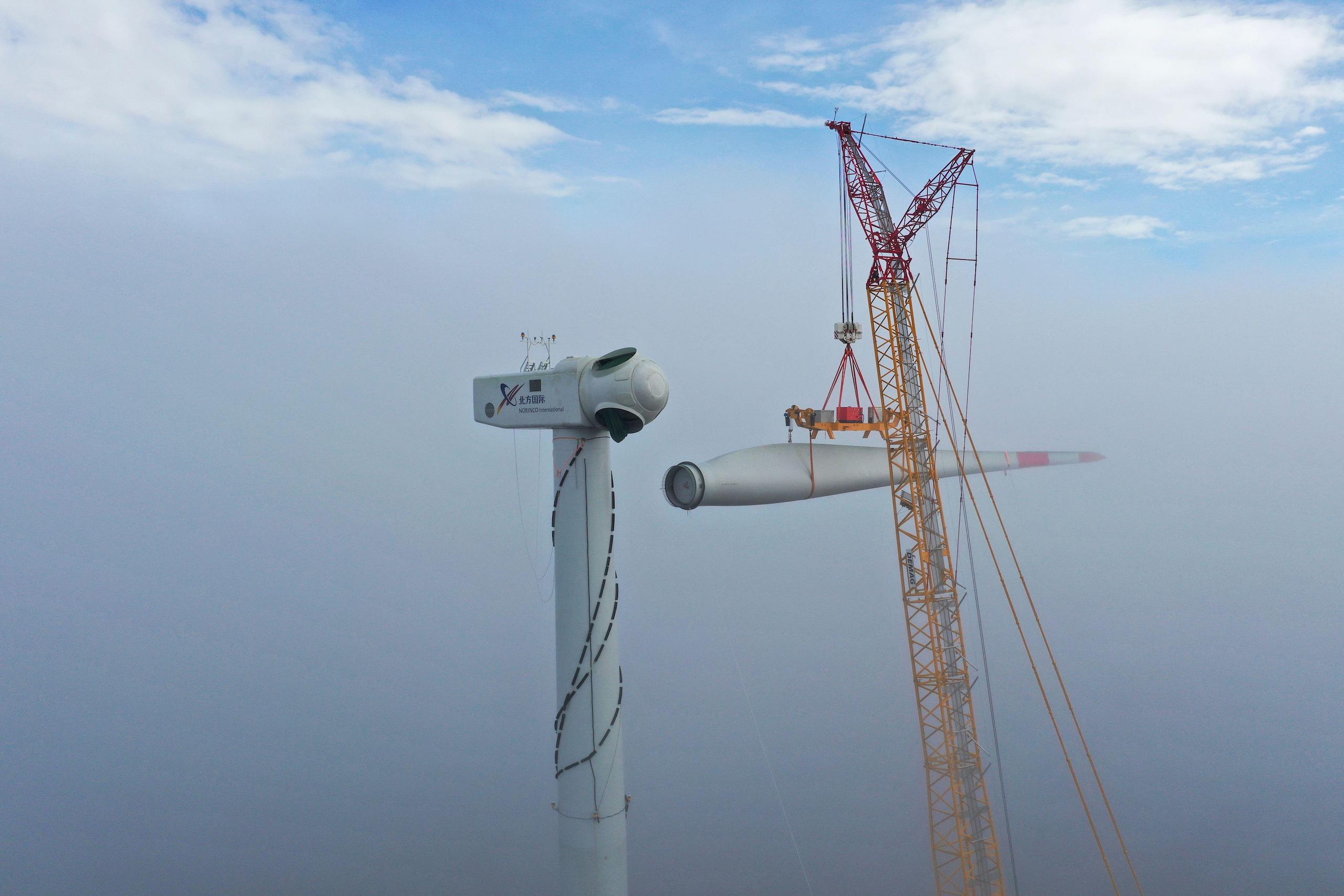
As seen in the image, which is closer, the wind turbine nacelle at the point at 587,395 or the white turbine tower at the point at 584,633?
the wind turbine nacelle at the point at 587,395

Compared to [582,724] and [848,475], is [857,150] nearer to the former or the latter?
[848,475]

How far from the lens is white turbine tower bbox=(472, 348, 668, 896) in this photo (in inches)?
741

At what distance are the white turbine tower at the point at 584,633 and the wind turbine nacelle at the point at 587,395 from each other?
0.04 metres

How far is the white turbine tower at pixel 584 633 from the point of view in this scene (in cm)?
1883

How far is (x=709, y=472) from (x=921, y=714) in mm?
19701

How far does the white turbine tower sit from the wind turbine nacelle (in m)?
0.04

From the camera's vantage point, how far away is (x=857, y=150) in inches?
1331

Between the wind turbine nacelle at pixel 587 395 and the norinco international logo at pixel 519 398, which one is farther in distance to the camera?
the norinco international logo at pixel 519 398

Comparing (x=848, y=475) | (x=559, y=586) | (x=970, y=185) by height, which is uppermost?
(x=970, y=185)

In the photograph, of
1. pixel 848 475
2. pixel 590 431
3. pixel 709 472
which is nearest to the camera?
pixel 590 431

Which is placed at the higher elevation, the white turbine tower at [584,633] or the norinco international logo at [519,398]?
the norinco international logo at [519,398]

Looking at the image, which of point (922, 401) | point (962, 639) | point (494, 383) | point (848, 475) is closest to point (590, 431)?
point (494, 383)

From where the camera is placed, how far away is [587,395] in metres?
18.2

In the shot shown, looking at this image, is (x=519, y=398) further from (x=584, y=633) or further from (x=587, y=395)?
(x=584, y=633)
